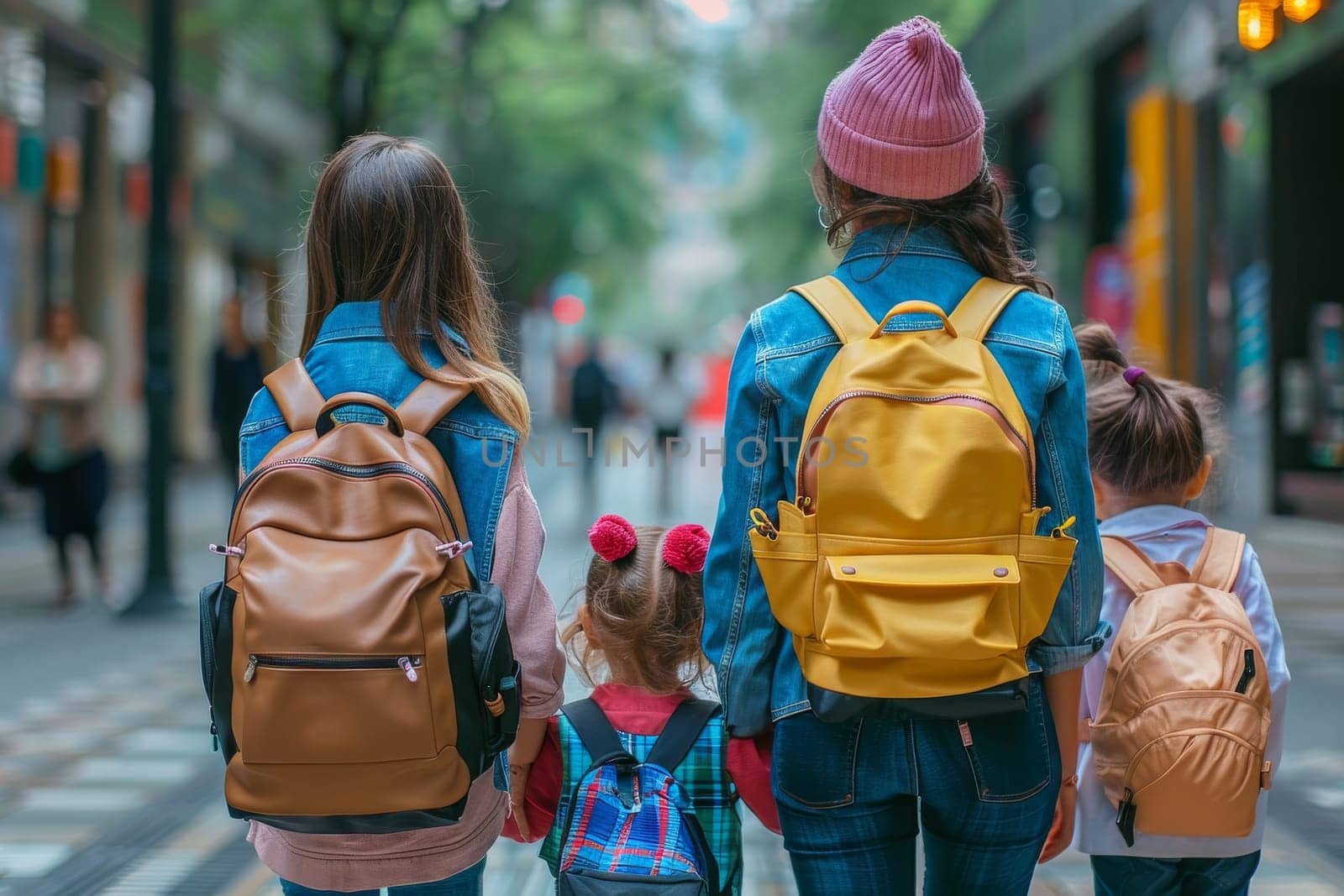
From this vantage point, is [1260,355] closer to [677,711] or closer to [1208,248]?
[1208,248]

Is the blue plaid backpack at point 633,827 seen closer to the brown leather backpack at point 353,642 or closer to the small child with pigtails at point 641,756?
the small child with pigtails at point 641,756

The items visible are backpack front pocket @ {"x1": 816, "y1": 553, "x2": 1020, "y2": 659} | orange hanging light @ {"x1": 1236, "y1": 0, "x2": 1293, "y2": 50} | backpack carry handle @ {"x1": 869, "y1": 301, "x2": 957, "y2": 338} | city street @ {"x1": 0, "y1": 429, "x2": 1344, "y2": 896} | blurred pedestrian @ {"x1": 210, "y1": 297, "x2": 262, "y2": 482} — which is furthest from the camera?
blurred pedestrian @ {"x1": 210, "y1": 297, "x2": 262, "y2": 482}

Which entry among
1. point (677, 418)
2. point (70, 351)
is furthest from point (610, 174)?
point (70, 351)

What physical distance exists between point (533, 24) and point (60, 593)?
10.7 metres

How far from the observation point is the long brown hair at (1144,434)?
277cm

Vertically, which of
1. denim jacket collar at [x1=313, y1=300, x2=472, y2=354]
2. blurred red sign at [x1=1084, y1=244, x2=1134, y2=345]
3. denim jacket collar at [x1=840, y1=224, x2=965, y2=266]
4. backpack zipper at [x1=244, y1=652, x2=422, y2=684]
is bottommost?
backpack zipper at [x1=244, y1=652, x2=422, y2=684]

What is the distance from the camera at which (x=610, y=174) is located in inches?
1051

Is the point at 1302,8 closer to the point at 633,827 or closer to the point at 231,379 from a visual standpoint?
the point at 633,827

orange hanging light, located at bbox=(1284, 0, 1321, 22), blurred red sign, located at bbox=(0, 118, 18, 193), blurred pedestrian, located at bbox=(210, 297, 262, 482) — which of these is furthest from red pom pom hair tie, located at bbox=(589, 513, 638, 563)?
blurred red sign, located at bbox=(0, 118, 18, 193)

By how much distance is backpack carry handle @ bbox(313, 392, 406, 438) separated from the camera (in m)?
2.12

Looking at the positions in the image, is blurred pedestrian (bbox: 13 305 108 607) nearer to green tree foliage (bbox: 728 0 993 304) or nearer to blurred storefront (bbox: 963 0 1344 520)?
blurred storefront (bbox: 963 0 1344 520)

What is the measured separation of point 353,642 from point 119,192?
61.6 feet

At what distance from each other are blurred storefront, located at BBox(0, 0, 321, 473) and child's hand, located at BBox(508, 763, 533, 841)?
31.8 feet

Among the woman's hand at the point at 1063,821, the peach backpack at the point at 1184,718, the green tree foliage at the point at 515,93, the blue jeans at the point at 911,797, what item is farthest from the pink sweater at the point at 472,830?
the green tree foliage at the point at 515,93
